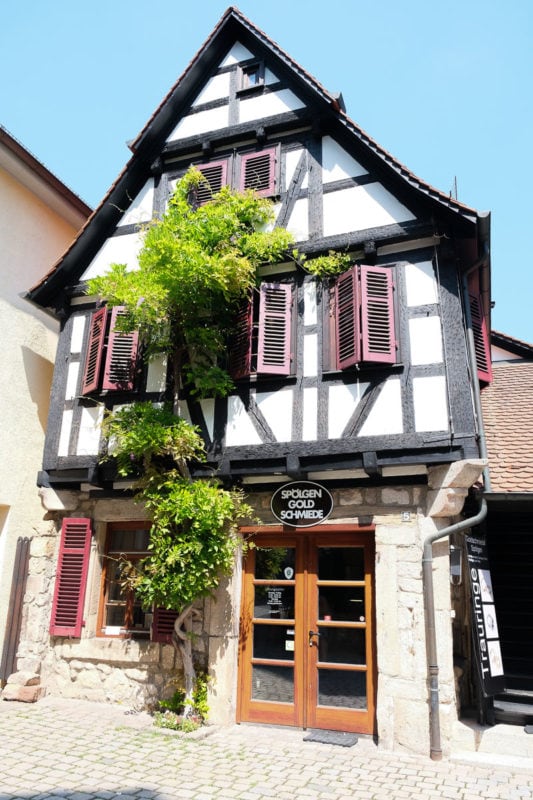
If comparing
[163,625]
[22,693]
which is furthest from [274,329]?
[22,693]

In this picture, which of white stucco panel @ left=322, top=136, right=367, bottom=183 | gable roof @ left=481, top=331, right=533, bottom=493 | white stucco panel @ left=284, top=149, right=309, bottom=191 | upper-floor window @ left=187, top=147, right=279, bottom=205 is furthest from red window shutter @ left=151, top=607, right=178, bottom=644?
white stucco panel @ left=322, top=136, right=367, bottom=183

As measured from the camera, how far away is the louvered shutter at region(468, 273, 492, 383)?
26.6ft

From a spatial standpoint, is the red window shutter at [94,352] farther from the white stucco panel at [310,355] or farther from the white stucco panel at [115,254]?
the white stucco panel at [310,355]

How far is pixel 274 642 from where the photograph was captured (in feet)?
23.1

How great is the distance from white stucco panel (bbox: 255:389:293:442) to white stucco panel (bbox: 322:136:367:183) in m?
2.81

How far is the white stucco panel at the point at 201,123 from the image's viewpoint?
871 cm

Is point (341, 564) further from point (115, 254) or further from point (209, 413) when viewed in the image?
point (115, 254)

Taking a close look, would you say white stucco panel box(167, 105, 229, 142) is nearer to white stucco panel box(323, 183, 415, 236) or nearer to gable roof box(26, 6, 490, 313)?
gable roof box(26, 6, 490, 313)

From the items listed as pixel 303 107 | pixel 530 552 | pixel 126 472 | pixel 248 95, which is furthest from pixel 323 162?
pixel 530 552

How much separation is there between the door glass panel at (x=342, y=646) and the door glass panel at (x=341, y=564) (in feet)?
1.82

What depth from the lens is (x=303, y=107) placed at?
809 cm

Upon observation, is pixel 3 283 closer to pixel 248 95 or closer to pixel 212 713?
pixel 248 95

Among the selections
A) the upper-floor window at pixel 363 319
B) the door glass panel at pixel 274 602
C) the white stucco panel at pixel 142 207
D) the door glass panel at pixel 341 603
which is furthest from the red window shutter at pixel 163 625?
the white stucco panel at pixel 142 207

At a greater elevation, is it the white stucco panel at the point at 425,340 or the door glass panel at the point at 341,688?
the white stucco panel at the point at 425,340
